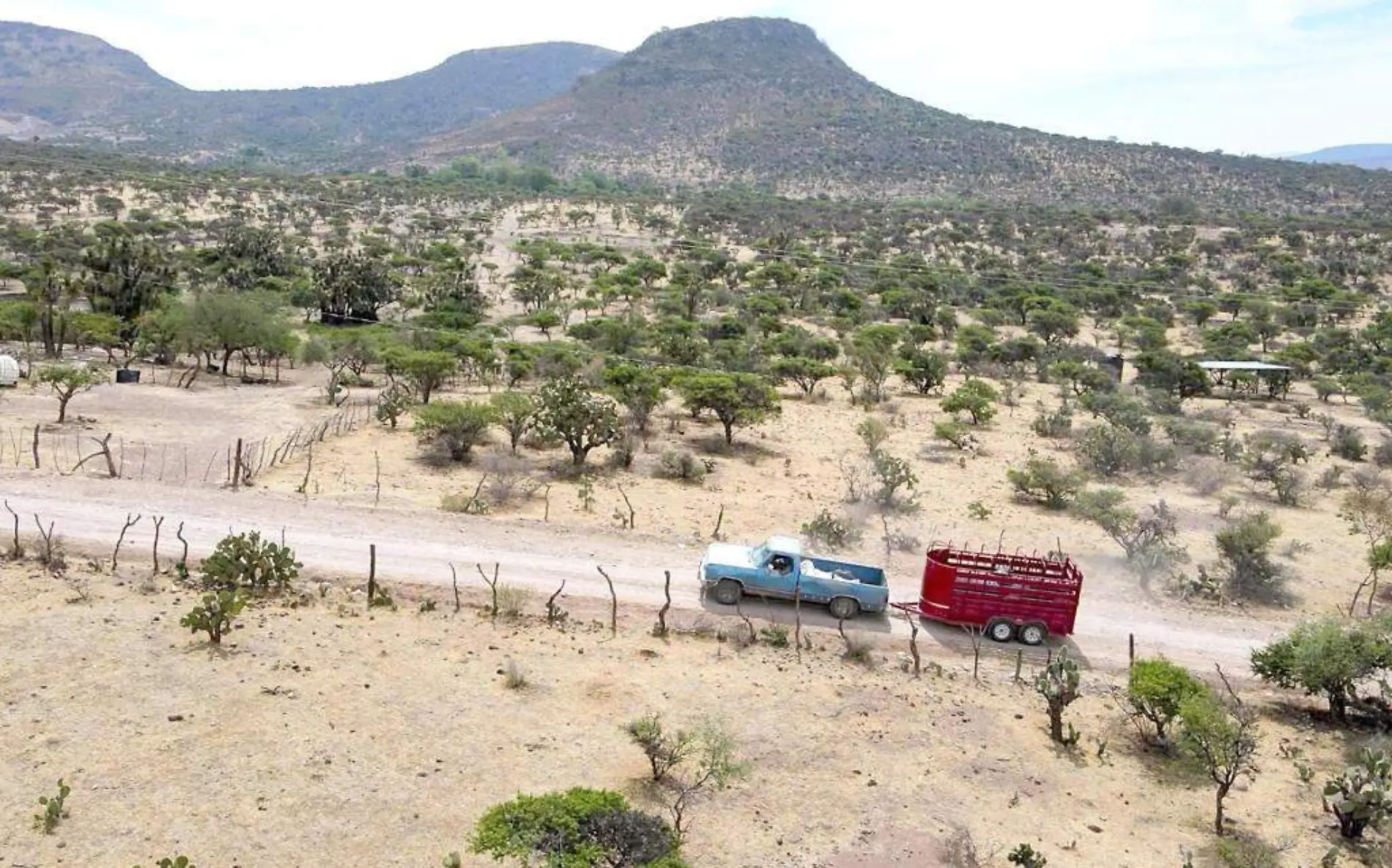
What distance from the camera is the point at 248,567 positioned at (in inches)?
680

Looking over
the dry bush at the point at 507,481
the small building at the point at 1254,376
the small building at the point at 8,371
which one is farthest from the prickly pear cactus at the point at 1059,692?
the small building at the point at 8,371

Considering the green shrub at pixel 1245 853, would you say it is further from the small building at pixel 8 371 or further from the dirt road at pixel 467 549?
the small building at pixel 8 371

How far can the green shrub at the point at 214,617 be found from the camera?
50.1ft

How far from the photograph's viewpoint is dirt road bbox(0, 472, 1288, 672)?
61.2 feet

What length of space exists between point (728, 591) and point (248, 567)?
28.7 feet

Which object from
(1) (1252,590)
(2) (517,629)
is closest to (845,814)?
(2) (517,629)

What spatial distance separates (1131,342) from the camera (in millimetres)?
55938

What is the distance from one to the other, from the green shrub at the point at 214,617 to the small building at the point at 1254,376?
136ft

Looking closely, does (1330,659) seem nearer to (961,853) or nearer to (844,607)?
(844,607)

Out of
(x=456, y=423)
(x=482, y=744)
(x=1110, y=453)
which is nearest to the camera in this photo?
(x=482, y=744)

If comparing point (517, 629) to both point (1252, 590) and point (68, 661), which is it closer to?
point (68, 661)

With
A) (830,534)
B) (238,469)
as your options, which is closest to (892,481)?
(830,534)

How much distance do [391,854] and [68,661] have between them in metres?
7.00

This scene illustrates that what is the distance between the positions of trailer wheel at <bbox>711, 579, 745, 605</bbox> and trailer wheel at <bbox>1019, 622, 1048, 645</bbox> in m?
5.36
